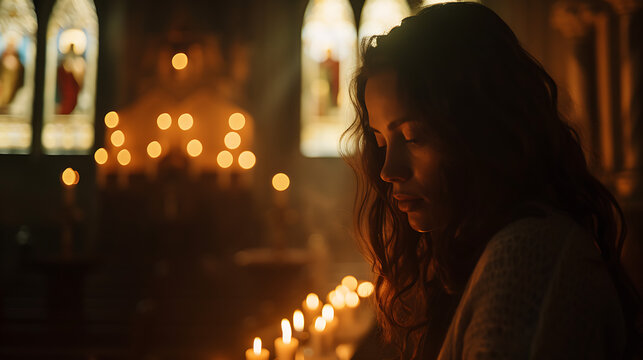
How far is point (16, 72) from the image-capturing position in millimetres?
10109

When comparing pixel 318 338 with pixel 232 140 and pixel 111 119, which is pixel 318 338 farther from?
pixel 111 119

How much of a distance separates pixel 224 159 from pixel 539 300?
830 centimetres

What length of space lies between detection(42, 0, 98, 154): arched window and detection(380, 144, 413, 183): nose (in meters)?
10.0

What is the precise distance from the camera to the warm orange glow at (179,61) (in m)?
9.12

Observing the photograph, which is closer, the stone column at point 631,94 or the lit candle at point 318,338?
the lit candle at point 318,338

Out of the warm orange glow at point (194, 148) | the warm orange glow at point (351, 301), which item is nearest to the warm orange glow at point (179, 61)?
the warm orange glow at point (194, 148)

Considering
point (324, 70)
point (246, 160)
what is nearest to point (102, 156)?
point (246, 160)

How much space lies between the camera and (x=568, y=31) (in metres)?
5.57

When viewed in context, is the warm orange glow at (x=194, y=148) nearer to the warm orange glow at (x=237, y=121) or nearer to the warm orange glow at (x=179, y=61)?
the warm orange glow at (x=237, y=121)

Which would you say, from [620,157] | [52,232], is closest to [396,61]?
[620,157]

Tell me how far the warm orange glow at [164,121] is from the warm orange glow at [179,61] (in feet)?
2.76

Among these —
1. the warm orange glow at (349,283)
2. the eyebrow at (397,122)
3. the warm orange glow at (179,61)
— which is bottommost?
the warm orange glow at (349,283)

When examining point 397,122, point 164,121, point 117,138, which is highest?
point 164,121

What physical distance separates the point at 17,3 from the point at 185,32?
375 cm
